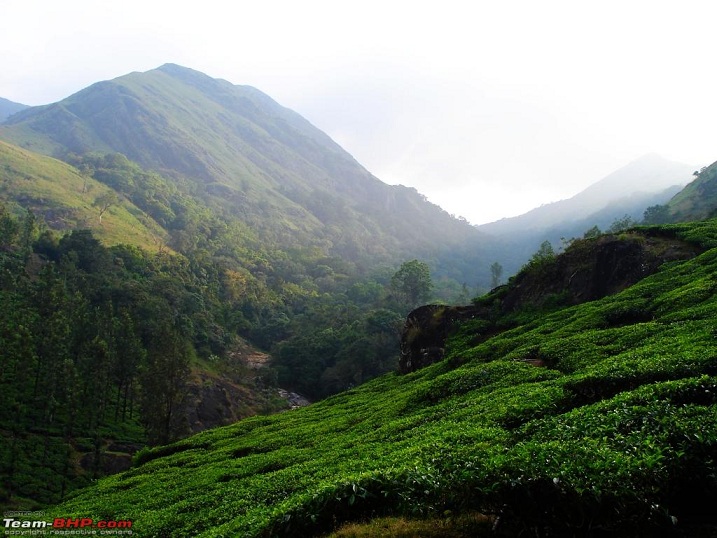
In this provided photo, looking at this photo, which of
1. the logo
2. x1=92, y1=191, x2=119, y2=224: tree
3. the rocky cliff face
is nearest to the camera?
Answer: the logo

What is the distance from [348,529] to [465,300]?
160 meters

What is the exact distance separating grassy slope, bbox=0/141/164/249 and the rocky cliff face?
428 feet

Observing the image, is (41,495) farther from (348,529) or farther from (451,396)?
(348,529)

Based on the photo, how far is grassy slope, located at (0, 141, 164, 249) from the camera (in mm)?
156000

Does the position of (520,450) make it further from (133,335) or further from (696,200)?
(696,200)

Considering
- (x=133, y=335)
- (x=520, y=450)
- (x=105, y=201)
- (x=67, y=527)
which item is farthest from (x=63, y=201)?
(x=520, y=450)

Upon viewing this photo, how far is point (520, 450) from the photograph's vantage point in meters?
11.6

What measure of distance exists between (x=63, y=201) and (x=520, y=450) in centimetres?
19152

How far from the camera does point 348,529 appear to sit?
10555mm

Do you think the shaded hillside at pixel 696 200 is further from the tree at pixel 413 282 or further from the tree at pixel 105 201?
the tree at pixel 105 201

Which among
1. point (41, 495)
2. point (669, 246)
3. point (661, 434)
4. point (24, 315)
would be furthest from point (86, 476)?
point (669, 246)

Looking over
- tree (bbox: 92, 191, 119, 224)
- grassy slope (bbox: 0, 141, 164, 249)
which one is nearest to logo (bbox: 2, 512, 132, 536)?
grassy slope (bbox: 0, 141, 164, 249)

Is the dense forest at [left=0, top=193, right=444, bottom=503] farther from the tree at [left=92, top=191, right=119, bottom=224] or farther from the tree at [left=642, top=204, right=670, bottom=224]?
the tree at [left=642, top=204, right=670, bottom=224]

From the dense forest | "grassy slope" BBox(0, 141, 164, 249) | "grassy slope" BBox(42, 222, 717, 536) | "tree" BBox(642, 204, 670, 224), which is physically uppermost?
"grassy slope" BBox(0, 141, 164, 249)
